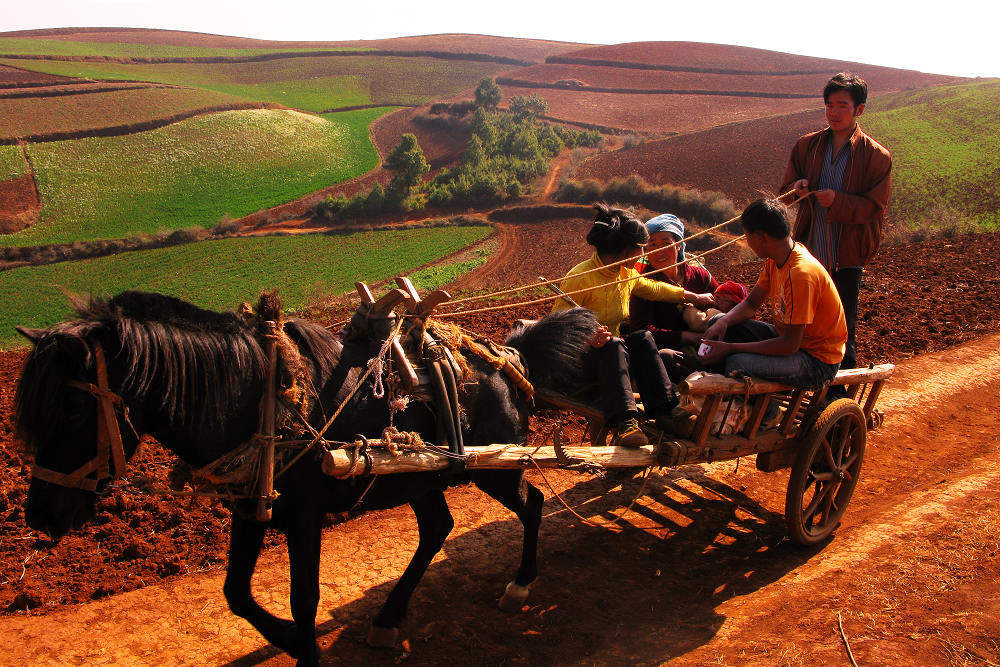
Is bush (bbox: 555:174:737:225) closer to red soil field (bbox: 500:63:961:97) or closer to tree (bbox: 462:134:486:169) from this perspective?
tree (bbox: 462:134:486:169)

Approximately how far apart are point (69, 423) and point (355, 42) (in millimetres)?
99211

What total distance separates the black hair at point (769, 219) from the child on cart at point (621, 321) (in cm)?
73

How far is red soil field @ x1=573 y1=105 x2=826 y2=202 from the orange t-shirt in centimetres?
3137

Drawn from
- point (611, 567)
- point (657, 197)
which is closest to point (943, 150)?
point (657, 197)

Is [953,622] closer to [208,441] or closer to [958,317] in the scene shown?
[208,441]

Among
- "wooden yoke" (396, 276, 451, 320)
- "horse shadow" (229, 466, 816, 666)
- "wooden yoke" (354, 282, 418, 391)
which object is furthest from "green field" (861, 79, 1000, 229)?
"wooden yoke" (354, 282, 418, 391)

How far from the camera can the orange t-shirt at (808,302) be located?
4.36 metres

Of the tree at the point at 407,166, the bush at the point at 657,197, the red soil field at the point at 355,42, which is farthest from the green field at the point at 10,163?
the red soil field at the point at 355,42

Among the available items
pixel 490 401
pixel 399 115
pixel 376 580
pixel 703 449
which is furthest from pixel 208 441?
pixel 399 115

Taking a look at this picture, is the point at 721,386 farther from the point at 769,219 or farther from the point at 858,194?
the point at 858,194

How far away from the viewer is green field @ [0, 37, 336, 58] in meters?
64.5

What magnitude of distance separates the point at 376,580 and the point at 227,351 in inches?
95.9

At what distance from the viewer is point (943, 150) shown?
3531 cm

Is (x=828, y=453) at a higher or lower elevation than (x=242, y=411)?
lower
